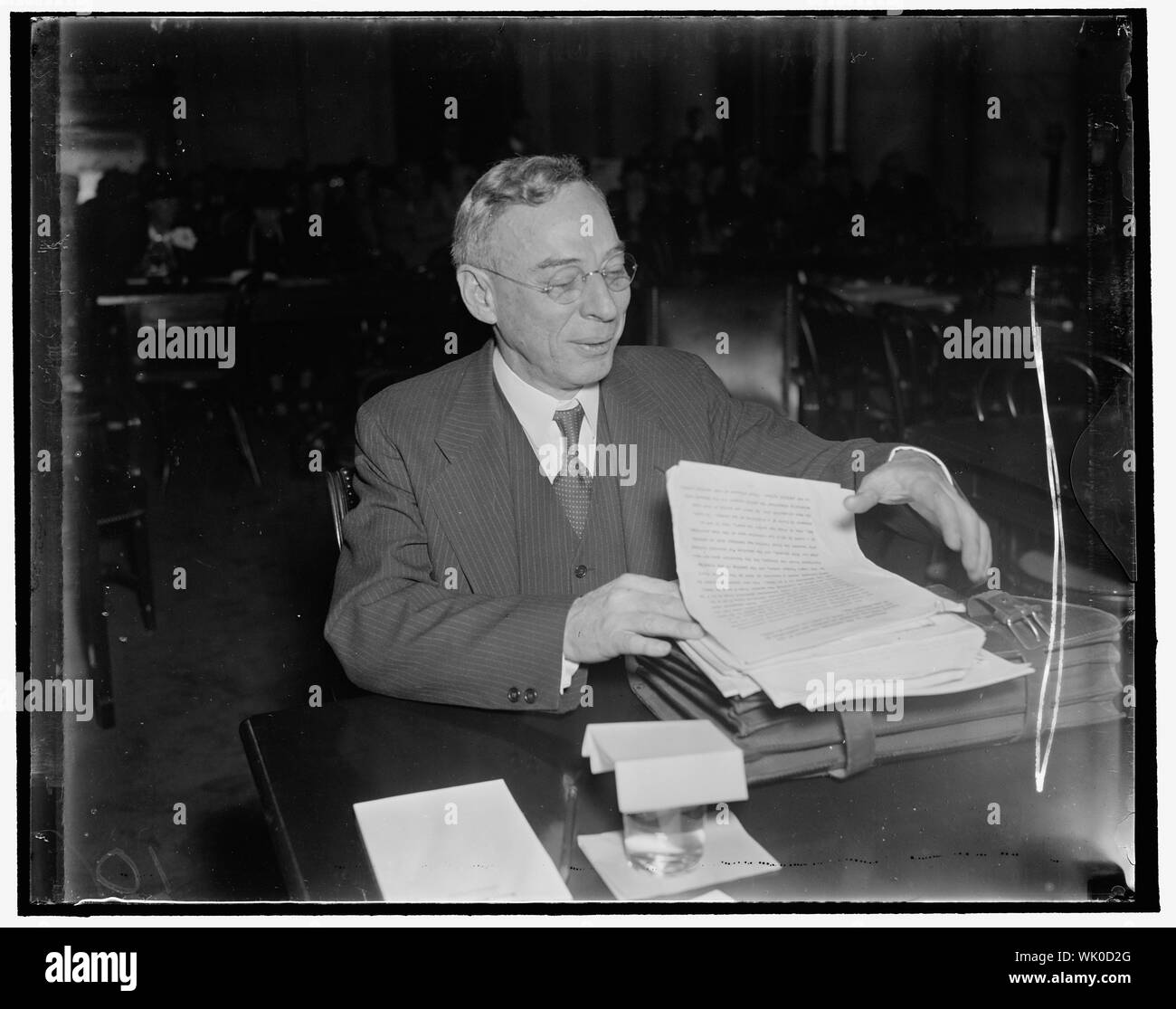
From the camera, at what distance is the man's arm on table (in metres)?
1.51

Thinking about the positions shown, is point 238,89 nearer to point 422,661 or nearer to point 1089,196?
point 422,661

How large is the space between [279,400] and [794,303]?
108 centimetres

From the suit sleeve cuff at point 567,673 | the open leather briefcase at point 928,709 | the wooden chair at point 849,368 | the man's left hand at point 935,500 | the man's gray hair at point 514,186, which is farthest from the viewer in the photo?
the wooden chair at point 849,368

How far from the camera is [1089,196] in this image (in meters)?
1.82

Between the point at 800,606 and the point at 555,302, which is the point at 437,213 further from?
the point at 800,606

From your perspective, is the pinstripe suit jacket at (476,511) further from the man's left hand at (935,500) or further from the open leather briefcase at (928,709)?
the open leather briefcase at (928,709)

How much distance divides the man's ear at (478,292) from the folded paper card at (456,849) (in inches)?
37.0

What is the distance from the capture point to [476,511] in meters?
1.84

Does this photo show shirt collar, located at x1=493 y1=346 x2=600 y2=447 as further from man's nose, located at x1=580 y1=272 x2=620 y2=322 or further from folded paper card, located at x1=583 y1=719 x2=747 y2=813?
folded paper card, located at x1=583 y1=719 x2=747 y2=813

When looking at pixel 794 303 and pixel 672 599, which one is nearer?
pixel 672 599

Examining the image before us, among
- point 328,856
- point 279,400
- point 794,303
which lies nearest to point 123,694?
point 279,400

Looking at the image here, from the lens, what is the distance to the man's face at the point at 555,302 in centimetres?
184

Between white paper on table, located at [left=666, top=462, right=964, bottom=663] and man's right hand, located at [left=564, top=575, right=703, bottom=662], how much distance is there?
1.9 inches

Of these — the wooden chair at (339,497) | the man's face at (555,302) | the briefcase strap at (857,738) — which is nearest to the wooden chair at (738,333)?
the man's face at (555,302)
